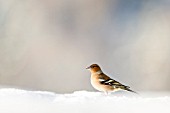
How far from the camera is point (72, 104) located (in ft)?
7.75

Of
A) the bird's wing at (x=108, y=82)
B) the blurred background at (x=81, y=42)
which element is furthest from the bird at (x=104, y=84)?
the blurred background at (x=81, y=42)

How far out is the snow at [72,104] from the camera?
2.23m

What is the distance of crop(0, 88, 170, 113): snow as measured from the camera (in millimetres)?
2229

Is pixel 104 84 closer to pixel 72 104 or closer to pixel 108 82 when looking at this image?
pixel 108 82

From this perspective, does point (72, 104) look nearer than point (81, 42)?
Yes

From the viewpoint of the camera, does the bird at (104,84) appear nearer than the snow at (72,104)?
No

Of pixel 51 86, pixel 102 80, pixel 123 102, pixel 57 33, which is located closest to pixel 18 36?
pixel 57 33

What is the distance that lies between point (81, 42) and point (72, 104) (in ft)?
27.0

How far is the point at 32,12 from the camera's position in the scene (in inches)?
476

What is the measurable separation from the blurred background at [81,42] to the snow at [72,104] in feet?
21.2

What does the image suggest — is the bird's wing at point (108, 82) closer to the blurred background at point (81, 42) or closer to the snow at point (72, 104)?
the snow at point (72, 104)

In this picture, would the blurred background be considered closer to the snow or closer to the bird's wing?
the bird's wing

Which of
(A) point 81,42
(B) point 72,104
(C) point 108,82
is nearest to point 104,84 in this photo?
(C) point 108,82

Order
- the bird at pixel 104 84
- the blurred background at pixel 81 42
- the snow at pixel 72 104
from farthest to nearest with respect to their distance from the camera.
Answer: the blurred background at pixel 81 42 → the bird at pixel 104 84 → the snow at pixel 72 104
